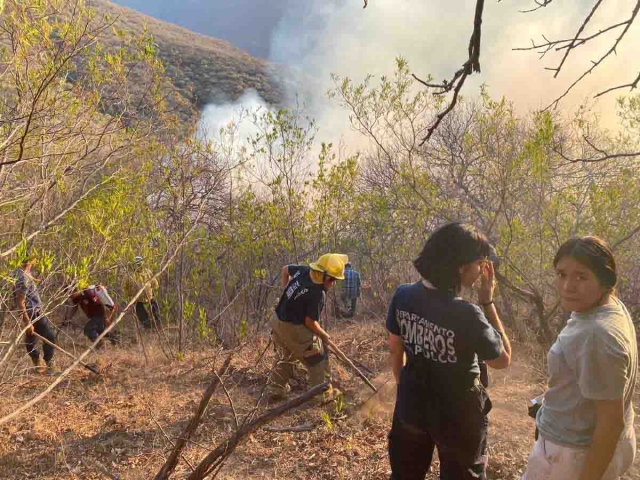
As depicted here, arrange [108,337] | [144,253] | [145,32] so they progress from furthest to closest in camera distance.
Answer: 1. [108,337]
2. [144,253]
3. [145,32]

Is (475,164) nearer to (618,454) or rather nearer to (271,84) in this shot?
(618,454)

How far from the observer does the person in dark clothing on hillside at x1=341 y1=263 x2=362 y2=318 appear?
31.2 feet

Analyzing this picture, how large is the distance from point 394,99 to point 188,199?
332 centimetres

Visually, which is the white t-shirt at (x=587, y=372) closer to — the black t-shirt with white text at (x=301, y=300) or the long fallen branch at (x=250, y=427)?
the long fallen branch at (x=250, y=427)

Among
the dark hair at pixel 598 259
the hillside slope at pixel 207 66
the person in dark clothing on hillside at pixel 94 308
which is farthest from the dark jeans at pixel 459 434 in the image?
the hillside slope at pixel 207 66

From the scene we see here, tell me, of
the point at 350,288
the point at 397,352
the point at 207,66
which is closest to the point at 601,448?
the point at 397,352

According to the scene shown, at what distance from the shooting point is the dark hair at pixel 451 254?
1.82m

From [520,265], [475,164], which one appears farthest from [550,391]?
[475,164]

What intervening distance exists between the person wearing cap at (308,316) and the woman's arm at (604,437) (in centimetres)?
269

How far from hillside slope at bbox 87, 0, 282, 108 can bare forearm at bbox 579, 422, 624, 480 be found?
31.4 meters

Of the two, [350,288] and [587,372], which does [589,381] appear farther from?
[350,288]

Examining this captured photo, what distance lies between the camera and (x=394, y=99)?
6480 mm

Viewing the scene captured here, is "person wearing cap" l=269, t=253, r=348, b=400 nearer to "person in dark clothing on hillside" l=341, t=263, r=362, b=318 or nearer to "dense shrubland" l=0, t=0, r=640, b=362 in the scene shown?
"dense shrubland" l=0, t=0, r=640, b=362

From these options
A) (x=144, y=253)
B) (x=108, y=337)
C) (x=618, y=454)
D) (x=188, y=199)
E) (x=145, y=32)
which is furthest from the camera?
(x=108, y=337)
